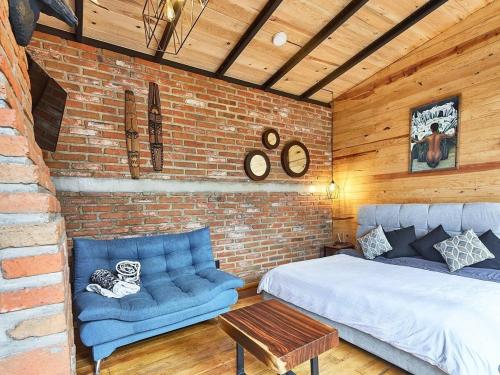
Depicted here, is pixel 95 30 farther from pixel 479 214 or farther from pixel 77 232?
pixel 479 214

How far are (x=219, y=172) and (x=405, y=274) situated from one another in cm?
219

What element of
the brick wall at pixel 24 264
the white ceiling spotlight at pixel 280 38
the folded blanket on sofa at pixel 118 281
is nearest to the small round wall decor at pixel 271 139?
the white ceiling spotlight at pixel 280 38

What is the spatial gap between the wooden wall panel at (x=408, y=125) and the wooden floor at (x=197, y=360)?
2.10m

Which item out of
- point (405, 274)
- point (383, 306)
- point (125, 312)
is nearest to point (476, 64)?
point (405, 274)

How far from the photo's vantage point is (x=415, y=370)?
1.65 metres

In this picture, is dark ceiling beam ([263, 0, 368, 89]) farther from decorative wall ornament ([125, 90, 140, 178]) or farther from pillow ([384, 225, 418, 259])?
pillow ([384, 225, 418, 259])

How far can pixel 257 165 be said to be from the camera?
3482 mm

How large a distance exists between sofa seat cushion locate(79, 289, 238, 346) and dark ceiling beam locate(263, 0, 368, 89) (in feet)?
8.67

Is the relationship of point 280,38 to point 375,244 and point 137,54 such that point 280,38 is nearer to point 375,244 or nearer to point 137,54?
point 137,54

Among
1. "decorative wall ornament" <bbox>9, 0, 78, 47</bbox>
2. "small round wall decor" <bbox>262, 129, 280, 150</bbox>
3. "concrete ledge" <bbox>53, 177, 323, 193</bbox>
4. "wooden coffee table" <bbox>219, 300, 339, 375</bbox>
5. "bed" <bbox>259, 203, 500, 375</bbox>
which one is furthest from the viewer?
"small round wall decor" <bbox>262, 129, 280, 150</bbox>

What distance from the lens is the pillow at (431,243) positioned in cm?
260

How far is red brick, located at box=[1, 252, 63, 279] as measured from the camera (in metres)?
0.92

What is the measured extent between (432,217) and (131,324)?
10.1 feet

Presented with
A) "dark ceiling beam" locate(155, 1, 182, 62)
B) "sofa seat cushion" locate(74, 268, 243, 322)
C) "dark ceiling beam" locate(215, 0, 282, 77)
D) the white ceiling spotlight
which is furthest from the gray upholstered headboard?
"dark ceiling beam" locate(155, 1, 182, 62)
